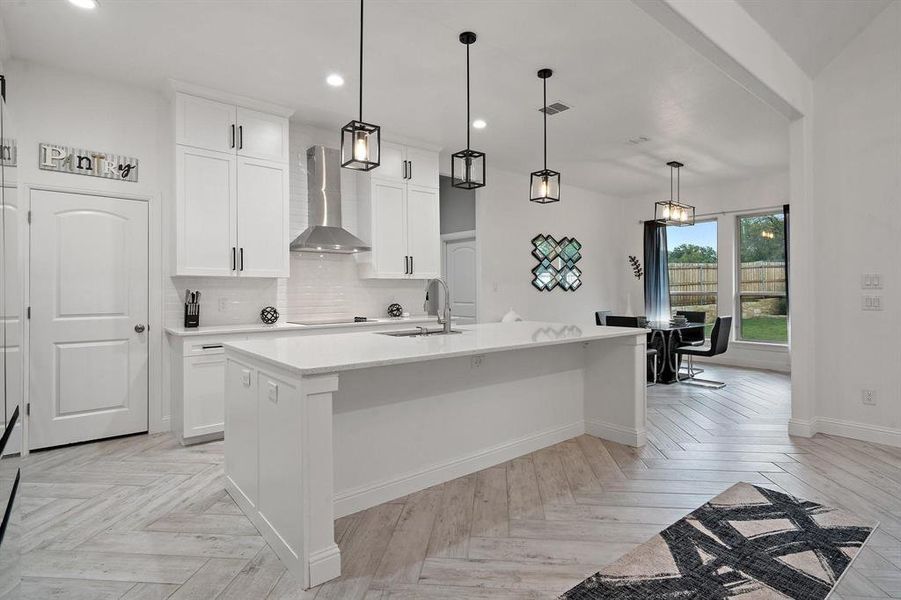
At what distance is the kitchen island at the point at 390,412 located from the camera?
6.59ft

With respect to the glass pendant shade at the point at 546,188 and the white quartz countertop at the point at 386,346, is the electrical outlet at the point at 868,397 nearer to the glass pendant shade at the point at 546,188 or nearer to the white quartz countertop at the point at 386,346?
the white quartz countertop at the point at 386,346

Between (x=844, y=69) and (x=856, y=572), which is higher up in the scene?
(x=844, y=69)

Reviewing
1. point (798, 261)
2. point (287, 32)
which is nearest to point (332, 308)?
point (287, 32)

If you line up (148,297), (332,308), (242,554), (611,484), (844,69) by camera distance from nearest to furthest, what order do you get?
(242,554)
(611,484)
(844,69)
(148,297)
(332,308)

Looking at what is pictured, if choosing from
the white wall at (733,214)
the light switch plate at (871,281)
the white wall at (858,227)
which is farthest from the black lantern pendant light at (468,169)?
the white wall at (733,214)

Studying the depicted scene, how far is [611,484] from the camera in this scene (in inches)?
115

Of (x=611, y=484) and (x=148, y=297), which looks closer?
(x=611, y=484)

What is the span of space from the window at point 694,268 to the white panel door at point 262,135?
6.30 meters

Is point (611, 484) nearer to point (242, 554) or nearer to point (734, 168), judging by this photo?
point (242, 554)

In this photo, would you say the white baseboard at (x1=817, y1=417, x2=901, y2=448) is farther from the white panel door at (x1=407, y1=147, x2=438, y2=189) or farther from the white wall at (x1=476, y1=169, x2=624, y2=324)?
the white panel door at (x1=407, y1=147, x2=438, y2=189)

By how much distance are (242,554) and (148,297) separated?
267cm

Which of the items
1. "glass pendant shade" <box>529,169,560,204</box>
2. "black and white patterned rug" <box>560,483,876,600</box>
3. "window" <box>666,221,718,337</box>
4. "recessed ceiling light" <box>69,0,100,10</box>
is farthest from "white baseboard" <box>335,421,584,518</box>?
"window" <box>666,221,718,337</box>

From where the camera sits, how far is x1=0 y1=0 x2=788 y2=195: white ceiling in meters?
3.03

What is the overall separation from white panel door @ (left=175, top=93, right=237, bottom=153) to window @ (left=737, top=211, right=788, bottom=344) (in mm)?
6994
